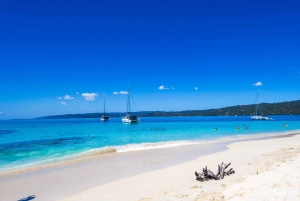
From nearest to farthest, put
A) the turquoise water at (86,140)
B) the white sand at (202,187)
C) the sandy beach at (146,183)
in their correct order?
the white sand at (202,187) < the sandy beach at (146,183) < the turquoise water at (86,140)

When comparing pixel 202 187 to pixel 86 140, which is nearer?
pixel 202 187

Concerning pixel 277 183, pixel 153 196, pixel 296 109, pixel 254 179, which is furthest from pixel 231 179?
pixel 296 109

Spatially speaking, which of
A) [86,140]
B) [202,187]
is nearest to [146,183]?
[202,187]

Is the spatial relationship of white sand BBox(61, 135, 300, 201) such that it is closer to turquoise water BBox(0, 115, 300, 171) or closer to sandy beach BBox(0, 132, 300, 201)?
sandy beach BBox(0, 132, 300, 201)

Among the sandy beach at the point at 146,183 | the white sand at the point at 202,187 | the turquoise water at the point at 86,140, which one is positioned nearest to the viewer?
the white sand at the point at 202,187

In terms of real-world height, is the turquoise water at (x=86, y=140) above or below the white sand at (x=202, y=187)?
below

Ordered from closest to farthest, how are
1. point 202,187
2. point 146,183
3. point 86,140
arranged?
1. point 202,187
2. point 146,183
3. point 86,140

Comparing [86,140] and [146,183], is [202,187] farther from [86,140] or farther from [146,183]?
[86,140]

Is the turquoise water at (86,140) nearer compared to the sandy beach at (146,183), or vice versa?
the sandy beach at (146,183)

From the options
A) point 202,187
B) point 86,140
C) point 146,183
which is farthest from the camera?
point 86,140

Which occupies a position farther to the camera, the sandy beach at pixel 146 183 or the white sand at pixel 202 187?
the sandy beach at pixel 146 183

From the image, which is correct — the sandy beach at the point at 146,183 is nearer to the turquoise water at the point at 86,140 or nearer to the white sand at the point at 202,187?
the white sand at the point at 202,187

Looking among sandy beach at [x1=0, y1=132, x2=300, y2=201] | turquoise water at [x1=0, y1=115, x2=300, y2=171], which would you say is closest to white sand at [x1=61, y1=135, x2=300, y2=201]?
sandy beach at [x1=0, y1=132, x2=300, y2=201]

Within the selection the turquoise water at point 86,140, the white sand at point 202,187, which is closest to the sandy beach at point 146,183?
the white sand at point 202,187
